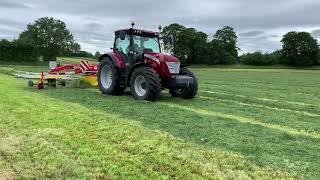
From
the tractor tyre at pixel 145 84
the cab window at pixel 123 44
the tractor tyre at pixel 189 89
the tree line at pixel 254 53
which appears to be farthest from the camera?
the tree line at pixel 254 53

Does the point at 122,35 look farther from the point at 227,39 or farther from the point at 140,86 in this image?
the point at 227,39

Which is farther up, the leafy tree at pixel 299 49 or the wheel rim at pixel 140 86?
the leafy tree at pixel 299 49

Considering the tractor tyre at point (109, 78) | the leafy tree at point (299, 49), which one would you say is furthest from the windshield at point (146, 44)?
the leafy tree at point (299, 49)

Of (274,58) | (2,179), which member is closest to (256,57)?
(274,58)

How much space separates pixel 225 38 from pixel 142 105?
87.0 meters

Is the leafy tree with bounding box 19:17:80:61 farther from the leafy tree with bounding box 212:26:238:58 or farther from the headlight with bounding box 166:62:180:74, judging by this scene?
the headlight with bounding box 166:62:180:74

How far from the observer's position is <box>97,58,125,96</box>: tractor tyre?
609 inches

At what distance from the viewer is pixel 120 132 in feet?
27.6

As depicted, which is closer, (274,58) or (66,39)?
(274,58)

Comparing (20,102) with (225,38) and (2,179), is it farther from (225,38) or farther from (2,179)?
(225,38)

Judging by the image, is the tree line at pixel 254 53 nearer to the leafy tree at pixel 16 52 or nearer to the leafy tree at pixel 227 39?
the leafy tree at pixel 227 39

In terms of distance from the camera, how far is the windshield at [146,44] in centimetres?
1527

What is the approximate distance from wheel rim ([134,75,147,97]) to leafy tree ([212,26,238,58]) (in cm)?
8115

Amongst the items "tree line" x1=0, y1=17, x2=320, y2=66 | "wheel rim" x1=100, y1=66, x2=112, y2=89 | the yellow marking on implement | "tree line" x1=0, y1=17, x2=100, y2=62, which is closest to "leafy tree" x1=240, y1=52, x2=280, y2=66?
"tree line" x1=0, y1=17, x2=320, y2=66
